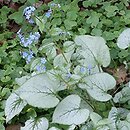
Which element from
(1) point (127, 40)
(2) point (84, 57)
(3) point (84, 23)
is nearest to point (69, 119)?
(2) point (84, 57)

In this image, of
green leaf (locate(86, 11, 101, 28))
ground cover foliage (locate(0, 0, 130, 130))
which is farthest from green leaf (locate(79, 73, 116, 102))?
green leaf (locate(86, 11, 101, 28))

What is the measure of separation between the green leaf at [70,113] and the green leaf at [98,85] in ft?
0.33

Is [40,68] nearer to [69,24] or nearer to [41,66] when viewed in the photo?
[41,66]

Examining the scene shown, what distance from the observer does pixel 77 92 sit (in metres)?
3.04

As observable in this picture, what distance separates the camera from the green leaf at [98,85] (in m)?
2.85

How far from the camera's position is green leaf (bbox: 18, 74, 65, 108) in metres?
2.79

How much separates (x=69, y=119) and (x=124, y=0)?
5.69 ft

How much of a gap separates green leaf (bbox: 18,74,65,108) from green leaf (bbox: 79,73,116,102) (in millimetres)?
166

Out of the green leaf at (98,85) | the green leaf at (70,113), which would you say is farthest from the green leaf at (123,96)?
the green leaf at (70,113)

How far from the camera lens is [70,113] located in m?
2.79

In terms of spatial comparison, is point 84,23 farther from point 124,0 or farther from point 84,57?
point 84,57

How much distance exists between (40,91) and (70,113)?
233 mm

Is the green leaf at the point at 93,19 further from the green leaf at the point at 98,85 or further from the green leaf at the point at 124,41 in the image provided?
the green leaf at the point at 98,85

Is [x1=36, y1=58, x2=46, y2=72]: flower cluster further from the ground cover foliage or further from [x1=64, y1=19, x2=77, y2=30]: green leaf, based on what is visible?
[x1=64, y1=19, x2=77, y2=30]: green leaf
